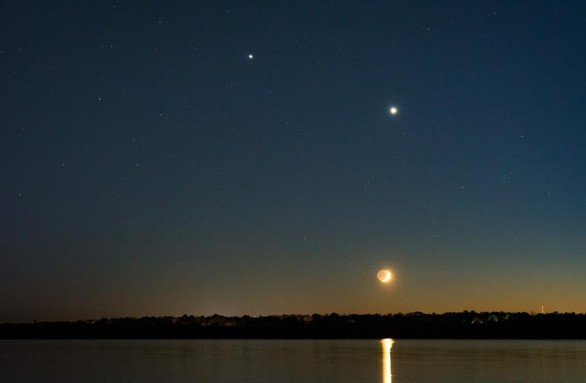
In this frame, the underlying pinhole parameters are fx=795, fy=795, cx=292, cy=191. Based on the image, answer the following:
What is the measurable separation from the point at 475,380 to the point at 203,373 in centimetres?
1727

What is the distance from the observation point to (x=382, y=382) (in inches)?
1666

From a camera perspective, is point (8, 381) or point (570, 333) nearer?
point (8, 381)

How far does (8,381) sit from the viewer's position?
143 ft

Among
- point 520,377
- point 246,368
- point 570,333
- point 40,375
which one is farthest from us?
point 570,333

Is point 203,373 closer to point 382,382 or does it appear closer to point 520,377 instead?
point 382,382

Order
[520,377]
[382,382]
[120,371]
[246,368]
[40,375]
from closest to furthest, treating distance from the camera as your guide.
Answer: [382,382], [520,377], [40,375], [120,371], [246,368]

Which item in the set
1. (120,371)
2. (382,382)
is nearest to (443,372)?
(382,382)

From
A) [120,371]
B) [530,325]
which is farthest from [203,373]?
[530,325]

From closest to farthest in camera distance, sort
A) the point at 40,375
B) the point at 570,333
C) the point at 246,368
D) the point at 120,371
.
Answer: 1. the point at 40,375
2. the point at 120,371
3. the point at 246,368
4. the point at 570,333

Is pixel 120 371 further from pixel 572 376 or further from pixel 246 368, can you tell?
pixel 572 376

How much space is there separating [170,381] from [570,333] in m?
171

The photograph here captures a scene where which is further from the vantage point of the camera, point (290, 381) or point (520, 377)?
point (520, 377)

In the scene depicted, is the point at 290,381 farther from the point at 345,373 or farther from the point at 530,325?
the point at 530,325

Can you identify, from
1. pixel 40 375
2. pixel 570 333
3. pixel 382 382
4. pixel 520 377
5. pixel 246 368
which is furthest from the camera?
pixel 570 333
